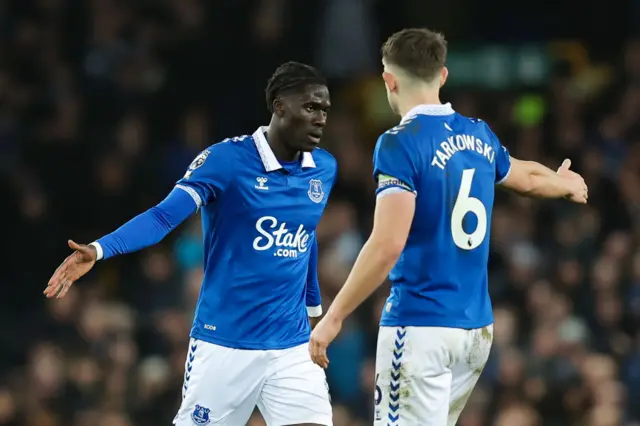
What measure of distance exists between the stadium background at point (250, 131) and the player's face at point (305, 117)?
14.1 feet

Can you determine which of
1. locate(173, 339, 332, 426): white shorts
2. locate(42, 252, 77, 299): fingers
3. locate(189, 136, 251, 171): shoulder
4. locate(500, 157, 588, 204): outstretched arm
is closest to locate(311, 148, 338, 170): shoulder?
locate(189, 136, 251, 171): shoulder

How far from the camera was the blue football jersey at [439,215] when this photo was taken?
5586 mm

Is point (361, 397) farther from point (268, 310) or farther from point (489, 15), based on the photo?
point (489, 15)

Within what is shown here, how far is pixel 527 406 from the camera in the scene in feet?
34.8

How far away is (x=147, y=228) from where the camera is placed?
20.3 feet

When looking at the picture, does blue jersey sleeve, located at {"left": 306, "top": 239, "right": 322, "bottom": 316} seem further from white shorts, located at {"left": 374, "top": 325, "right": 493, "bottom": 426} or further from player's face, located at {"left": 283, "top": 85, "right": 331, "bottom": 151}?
white shorts, located at {"left": 374, "top": 325, "right": 493, "bottom": 426}

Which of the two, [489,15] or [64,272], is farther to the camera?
[489,15]

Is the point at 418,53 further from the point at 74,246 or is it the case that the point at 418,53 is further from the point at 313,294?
the point at 313,294

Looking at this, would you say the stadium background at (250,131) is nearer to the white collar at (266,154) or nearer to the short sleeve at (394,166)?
the white collar at (266,154)

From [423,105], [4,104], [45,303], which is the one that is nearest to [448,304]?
[423,105]

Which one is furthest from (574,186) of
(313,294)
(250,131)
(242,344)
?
(250,131)

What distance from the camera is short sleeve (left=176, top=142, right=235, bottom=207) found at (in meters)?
6.37

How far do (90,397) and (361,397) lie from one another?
7.46 ft

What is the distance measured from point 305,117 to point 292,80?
21 centimetres
